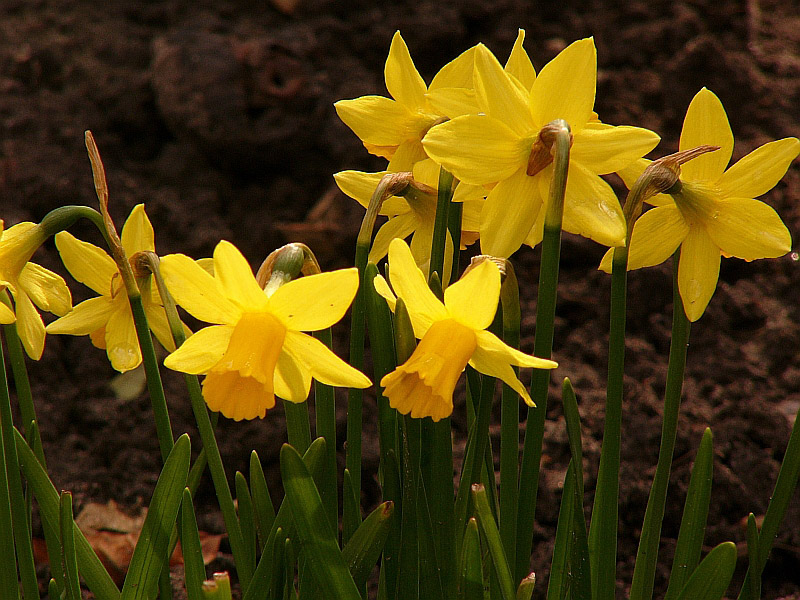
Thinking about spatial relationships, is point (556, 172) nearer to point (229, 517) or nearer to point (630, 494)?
point (229, 517)

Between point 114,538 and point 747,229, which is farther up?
point 747,229

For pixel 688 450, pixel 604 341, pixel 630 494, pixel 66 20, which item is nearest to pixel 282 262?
pixel 630 494

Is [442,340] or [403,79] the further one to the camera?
[403,79]

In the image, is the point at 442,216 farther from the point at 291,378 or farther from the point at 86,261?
the point at 86,261

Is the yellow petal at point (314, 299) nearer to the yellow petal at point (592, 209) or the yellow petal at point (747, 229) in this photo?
the yellow petal at point (592, 209)

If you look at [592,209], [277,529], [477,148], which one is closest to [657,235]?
[592,209]

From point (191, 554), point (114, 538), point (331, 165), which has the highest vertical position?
point (331, 165)

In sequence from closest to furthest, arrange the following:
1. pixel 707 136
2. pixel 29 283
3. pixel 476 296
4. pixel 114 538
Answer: pixel 476 296 → pixel 707 136 → pixel 29 283 → pixel 114 538

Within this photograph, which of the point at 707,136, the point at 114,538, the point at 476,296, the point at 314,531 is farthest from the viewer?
the point at 114,538
